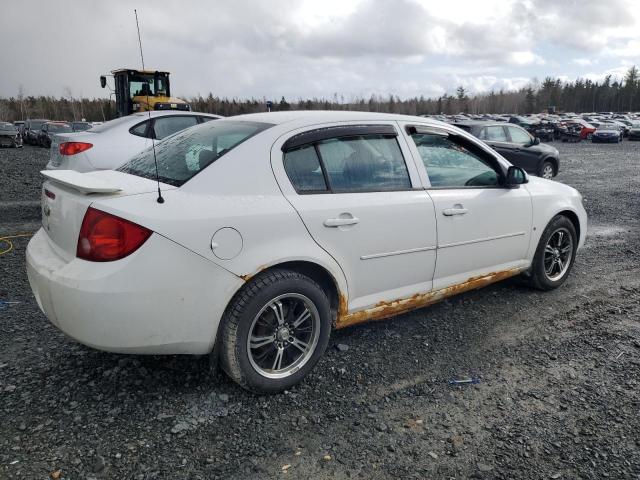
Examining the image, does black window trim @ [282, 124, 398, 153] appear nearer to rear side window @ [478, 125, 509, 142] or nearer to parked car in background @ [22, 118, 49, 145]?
rear side window @ [478, 125, 509, 142]

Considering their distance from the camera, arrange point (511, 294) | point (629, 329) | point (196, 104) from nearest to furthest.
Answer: point (629, 329)
point (511, 294)
point (196, 104)

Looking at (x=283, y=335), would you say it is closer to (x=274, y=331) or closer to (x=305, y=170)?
(x=274, y=331)

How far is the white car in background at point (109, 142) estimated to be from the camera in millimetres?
7168

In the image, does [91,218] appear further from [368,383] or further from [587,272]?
[587,272]

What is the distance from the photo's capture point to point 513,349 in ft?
11.8

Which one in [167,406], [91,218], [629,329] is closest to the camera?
[91,218]

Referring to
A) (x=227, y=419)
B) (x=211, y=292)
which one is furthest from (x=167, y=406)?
(x=211, y=292)

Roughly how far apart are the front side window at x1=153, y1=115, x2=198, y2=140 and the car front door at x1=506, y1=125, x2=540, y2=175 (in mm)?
9034

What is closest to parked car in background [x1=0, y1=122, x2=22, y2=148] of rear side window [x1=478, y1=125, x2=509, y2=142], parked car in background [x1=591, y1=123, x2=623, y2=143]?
rear side window [x1=478, y1=125, x2=509, y2=142]

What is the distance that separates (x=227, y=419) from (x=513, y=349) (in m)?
2.07

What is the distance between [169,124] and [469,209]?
5796mm

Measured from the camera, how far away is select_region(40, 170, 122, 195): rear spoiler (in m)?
2.62

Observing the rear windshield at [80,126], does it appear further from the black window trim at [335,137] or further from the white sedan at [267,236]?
the black window trim at [335,137]

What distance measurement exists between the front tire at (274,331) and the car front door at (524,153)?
479 inches
